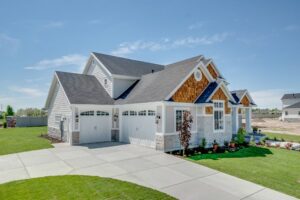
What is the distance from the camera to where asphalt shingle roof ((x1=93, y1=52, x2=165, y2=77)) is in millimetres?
19459

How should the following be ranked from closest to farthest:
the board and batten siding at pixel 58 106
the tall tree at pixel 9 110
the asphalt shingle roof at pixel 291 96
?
the board and batten siding at pixel 58 106, the tall tree at pixel 9 110, the asphalt shingle roof at pixel 291 96

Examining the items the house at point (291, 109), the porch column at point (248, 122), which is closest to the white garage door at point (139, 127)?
the porch column at point (248, 122)

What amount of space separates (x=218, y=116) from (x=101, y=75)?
1193 centimetres

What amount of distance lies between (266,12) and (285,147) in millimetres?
10302

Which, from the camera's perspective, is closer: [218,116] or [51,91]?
[218,116]

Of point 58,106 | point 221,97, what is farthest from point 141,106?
point 58,106

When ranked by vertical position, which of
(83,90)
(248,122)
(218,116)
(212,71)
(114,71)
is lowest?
(248,122)

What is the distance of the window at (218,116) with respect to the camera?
1510cm

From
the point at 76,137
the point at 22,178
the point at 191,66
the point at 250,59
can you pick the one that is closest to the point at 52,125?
the point at 76,137

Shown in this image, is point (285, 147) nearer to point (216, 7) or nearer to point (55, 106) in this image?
point (216, 7)

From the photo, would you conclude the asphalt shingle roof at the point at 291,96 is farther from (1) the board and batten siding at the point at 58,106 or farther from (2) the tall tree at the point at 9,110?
(2) the tall tree at the point at 9,110

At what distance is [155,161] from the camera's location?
10.3m

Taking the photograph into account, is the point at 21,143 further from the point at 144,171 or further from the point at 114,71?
the point at 144,171

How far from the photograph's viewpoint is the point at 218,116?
1529cm
